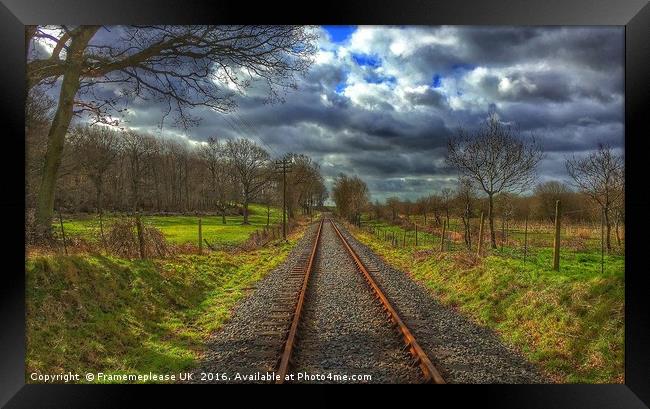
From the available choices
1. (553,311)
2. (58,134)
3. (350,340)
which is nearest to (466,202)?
(553,311)

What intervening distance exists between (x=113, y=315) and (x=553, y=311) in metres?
6.77

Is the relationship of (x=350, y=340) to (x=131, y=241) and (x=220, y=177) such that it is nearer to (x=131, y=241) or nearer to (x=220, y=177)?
(x=131, y=241)

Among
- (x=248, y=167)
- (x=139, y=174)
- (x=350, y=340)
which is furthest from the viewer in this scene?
(x=248, y=167)

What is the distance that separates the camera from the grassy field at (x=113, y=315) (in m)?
4.69

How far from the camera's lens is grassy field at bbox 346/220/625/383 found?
15.3ft

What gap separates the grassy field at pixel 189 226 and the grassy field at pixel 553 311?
6.94m

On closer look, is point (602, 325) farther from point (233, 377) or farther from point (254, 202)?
point (254, 202)

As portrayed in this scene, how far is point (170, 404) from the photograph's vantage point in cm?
426

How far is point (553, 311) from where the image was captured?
5.72 m

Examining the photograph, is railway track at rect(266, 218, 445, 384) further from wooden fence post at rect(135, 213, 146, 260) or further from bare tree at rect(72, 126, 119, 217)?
bare tree at rect(72, 126, 119, 217)

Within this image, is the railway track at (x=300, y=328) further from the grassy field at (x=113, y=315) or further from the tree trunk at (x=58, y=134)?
the tree trunk at (x=58, y=134)

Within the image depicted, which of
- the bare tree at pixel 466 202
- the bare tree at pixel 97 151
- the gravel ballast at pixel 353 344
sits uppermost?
the bare tree at pixel 97 151
